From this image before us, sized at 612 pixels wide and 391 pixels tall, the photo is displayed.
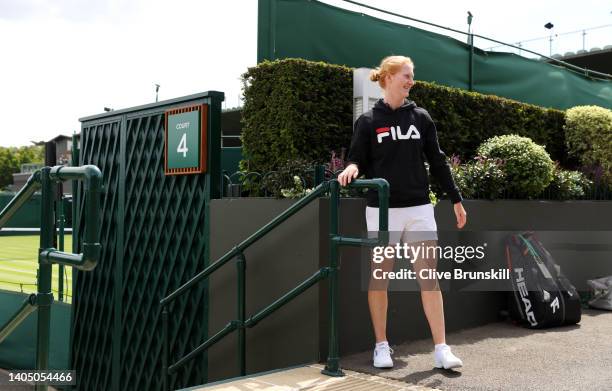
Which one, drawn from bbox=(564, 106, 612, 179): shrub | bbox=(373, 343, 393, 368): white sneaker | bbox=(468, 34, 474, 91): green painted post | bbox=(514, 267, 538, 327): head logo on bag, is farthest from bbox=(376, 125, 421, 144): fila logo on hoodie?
bbox=(564, 106, 612, 179): shrub

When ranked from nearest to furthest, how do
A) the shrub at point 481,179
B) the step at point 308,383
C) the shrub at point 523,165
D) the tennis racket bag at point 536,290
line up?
the step at point 308,383, the tennis racket bag at point 536,290, the shrub at point 481,179, the shrub at point 523,165

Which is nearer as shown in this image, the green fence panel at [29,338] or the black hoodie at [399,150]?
the black hoodie at [399,150]

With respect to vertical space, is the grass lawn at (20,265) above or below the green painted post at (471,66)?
below

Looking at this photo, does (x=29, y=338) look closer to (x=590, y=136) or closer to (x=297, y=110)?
(x=297, y=110)

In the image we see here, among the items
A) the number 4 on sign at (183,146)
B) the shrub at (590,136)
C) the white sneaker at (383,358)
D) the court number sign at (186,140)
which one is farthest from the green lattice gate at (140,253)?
the shrub at (590,136)

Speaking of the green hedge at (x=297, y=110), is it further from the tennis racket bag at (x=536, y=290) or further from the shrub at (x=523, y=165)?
the tennis racket bag at (x=536, y=290)

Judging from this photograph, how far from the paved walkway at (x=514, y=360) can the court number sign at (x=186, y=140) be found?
2.37 metres

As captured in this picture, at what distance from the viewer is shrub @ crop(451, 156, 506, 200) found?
5.47 metres

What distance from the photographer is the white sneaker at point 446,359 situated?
3.68 metres

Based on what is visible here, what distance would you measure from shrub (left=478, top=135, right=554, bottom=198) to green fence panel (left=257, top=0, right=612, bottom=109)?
1.48 metres

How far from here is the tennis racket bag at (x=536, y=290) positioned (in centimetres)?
489

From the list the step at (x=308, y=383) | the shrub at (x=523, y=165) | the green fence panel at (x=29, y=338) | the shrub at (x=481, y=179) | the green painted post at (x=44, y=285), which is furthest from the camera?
the green fence panel at (x=29, y=338)
